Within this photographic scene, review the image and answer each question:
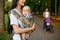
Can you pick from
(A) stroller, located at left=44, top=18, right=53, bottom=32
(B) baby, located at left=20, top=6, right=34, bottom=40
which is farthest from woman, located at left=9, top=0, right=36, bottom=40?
(A) stroller, located at left=44, top=18, right=53, bottom=32

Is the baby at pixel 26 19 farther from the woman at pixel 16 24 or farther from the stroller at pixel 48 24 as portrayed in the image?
the stroller at pixel 48 24

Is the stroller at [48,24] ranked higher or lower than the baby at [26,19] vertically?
lower

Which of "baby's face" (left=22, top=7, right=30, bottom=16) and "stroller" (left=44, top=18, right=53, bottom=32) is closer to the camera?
"baby's face" (left=22, top=7, right=30, bottom=16)

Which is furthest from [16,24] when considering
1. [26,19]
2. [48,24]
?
[48,24]

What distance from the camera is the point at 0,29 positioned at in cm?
558

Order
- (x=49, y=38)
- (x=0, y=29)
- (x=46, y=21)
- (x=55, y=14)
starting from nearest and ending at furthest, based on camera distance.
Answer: (x=0, y=29), (x=49, y=38), (x=46, y=21), (x=55, y=14)

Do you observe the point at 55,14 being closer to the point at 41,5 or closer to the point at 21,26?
the point at 41,5

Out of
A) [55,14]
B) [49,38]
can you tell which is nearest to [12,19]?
[49,38]

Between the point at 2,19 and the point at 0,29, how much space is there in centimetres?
49

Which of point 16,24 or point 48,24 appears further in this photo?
point 48,24

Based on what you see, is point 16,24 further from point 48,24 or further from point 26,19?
point 48,24

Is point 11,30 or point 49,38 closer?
point 11,30

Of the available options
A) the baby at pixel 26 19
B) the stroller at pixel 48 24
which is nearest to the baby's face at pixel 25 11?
the baby at pixel 26 19

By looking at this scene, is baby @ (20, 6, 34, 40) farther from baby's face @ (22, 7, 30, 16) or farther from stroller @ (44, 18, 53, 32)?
stroller @ (44, 18, 53, 32)
